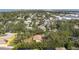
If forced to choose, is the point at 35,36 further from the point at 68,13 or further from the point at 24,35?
the point at 68,13

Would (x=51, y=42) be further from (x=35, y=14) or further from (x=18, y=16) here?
(x=18, y=16)
